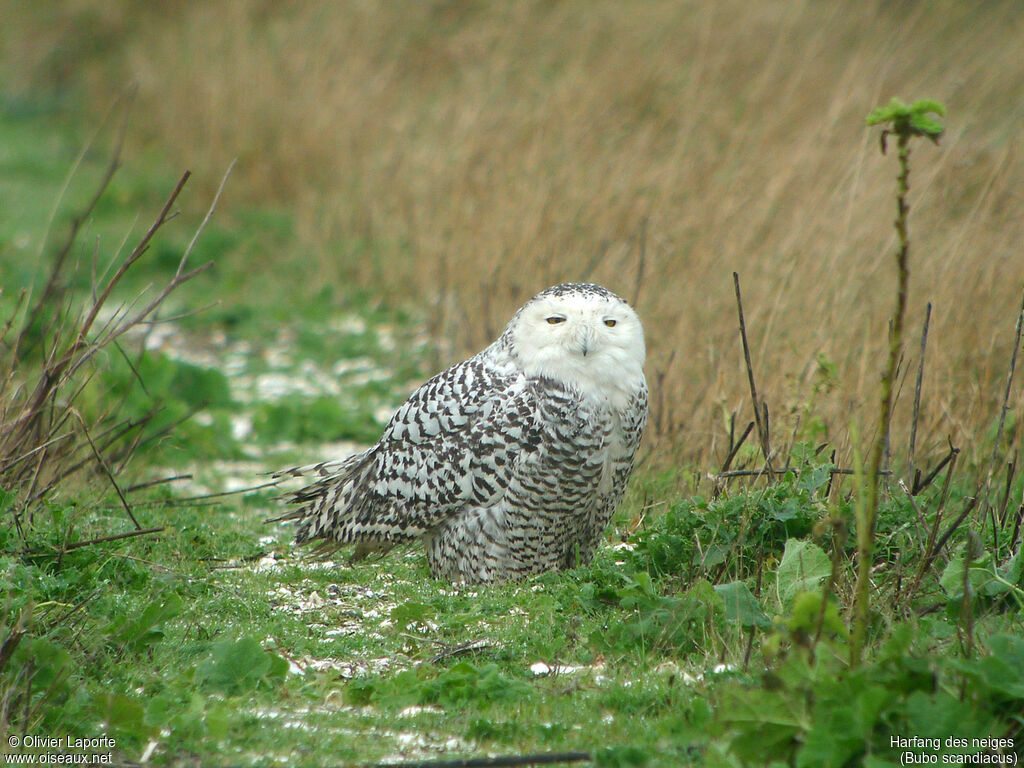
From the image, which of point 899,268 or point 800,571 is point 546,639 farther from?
point 899,268

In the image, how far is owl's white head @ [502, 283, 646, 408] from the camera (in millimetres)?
4270

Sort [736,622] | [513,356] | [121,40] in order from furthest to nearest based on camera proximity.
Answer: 1. [121,40]
2. [513,356]
3. [736,622]

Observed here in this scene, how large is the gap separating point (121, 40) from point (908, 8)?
1067 centimetres

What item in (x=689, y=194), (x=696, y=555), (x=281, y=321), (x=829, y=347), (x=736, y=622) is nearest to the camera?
(x=736, y=622)

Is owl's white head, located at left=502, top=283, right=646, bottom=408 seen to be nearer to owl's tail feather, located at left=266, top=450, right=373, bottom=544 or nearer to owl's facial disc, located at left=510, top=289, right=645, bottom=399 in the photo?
owl's facial disc, located at left=510, top=289, right=645, bottom=399

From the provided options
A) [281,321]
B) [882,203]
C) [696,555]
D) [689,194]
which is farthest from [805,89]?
[696,555]

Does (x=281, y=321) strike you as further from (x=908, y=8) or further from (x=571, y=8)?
(x=908, y=8)

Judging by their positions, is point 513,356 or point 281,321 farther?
point 281,321

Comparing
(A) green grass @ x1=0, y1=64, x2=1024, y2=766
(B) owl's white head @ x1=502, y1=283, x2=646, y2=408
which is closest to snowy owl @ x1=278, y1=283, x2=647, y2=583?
(B) owl's white head @ x1=502, y1=283, x2=646, y2=408

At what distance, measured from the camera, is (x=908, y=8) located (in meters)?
9.97

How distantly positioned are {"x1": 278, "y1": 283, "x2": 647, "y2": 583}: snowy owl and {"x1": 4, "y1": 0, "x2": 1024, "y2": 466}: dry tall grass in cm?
105

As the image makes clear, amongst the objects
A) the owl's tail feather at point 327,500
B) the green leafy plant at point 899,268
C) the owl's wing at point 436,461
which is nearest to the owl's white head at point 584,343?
the owl's wing at point 436,461

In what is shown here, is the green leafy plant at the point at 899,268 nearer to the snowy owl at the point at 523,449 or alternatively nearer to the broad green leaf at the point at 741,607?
the broad green leaf at the point at 741,607

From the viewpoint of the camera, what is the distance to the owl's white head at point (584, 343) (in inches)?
168
